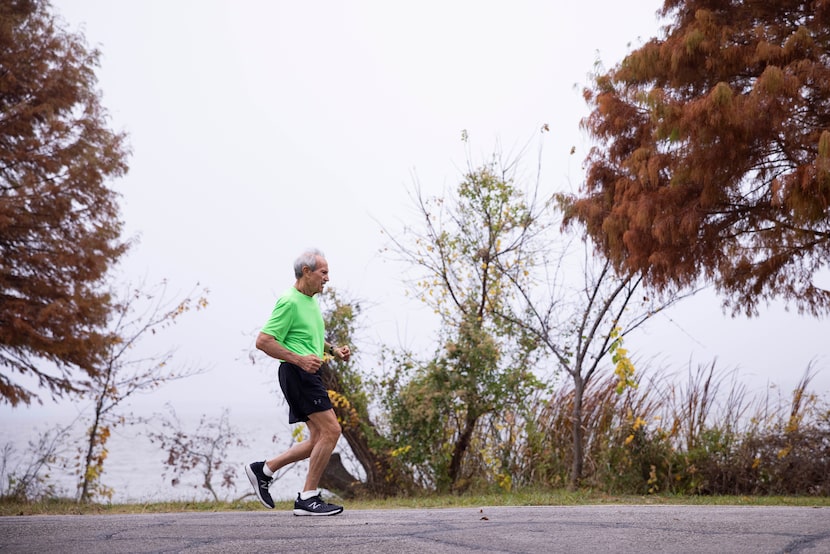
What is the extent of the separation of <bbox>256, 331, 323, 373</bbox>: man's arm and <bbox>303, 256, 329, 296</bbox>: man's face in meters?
0.51

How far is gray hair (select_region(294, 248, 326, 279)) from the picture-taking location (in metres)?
5.96

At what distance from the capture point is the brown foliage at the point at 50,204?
12.1 metres

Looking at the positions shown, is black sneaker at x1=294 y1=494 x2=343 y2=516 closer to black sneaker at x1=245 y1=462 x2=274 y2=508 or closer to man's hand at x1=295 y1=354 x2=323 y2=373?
black sneaker at x1=245 y1=462 x2=274 y2=508

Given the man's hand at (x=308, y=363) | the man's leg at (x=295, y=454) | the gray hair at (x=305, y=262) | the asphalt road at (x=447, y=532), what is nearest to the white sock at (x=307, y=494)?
the asphalt road at (x=447, y=532)

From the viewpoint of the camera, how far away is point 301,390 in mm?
5867

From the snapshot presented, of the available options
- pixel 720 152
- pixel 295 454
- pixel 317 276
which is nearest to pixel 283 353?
pixel 317 276

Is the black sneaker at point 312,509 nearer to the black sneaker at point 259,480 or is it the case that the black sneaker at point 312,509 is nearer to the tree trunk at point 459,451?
the black sneaker at point 259,480

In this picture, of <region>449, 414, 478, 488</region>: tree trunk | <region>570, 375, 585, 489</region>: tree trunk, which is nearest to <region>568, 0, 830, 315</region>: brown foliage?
<region>570, 375, 585, 489</region>: tree trunk

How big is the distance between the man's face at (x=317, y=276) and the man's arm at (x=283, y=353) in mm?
510

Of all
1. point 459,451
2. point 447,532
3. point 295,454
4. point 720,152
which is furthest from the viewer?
point 459,451

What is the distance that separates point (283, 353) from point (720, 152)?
508cm

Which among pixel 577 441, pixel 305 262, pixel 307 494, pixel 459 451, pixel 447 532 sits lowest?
pixel 447 532

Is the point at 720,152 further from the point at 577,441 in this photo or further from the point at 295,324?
the point at 295,324

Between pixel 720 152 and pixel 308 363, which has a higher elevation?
pixel 720 152
